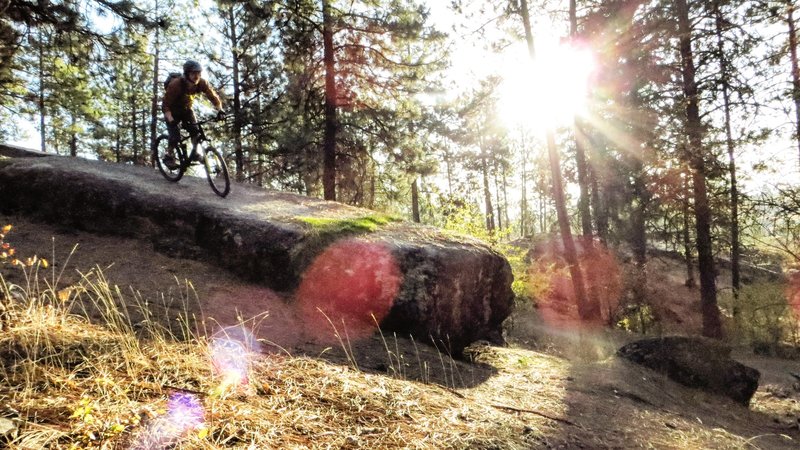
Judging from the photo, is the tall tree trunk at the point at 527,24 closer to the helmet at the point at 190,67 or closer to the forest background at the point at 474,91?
the forest background at the point at 474,91

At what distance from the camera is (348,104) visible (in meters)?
12.4

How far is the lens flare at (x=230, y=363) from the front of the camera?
2.57m

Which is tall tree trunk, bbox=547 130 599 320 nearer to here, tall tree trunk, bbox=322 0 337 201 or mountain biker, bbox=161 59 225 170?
tall tree trunk, bbox=322 0 337 201

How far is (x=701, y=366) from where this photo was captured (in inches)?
262

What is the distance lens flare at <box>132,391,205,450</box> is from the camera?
1922 mm

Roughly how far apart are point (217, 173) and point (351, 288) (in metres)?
3.86

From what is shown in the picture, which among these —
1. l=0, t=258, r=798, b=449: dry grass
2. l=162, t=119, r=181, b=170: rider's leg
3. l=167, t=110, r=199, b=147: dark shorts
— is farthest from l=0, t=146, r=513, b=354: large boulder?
l=0, t=258, r=798, b=449: dry grass

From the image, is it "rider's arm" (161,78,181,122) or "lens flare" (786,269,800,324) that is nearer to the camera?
"rider's arm" (161,78,181,122)

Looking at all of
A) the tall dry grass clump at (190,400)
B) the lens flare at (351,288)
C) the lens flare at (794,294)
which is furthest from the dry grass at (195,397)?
the lens flare at (794,294)

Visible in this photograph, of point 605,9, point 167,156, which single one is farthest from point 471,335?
point 605,9

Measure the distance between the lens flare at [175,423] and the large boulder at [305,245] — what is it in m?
2.82

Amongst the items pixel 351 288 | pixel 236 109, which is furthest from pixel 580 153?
pixel 236 109

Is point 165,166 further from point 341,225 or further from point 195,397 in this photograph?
point 195,397

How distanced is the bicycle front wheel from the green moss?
6.33 feet
